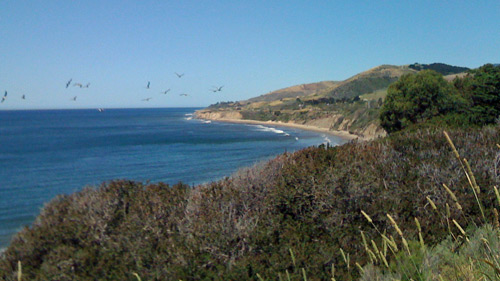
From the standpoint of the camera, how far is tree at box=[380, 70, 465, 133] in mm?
34188

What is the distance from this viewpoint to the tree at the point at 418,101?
34.2 metres

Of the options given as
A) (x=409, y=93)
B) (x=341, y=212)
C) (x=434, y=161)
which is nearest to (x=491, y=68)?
(x=409, y=93)

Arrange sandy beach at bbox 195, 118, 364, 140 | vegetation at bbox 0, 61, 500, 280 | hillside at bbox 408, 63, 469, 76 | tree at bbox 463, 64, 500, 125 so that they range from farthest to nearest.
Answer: hillside at bbox 408, 63, 469, 76
sandy beach at bbox 195, 118, 364, 140
tree at bbox 463, 64, 500, 125
vegetation at bbox 0, 61, 500, 280

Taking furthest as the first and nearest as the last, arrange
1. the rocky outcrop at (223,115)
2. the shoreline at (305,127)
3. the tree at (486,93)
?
the rocky outcrop at (223,115), the shoreline at (305,127), the tree at (486,93)

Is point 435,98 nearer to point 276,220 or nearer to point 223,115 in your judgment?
point 276,220

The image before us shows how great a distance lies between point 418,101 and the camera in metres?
35.4

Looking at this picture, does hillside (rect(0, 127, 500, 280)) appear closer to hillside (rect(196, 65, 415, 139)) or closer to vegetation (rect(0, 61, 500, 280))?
vegetation (rect(0, 61, 500, 280))

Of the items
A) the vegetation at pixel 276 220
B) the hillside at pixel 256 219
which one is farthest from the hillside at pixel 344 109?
the hillside at pixel 256 219

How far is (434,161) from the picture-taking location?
7898 millimetres

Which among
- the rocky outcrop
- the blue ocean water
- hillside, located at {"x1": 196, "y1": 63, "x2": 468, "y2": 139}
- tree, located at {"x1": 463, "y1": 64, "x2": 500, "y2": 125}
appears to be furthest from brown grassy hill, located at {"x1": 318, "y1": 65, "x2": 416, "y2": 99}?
tree, located at {"x1": 463, "y1": 64, "x2": 500, "y2": 125}

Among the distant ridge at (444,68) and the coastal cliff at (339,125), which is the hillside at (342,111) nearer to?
the coastal cliff at (339,125)

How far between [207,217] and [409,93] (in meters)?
32.7

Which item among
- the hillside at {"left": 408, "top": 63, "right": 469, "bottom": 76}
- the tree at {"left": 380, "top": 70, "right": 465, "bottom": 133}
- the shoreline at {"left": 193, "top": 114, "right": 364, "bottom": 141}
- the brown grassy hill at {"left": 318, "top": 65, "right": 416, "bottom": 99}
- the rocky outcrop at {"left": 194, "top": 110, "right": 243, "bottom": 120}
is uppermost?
the hillside at {"left": 408, "top": 63, "right": 469, "bottom": 76}

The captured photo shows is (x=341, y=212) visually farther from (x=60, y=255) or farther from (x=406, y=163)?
(x=60, y=255)
